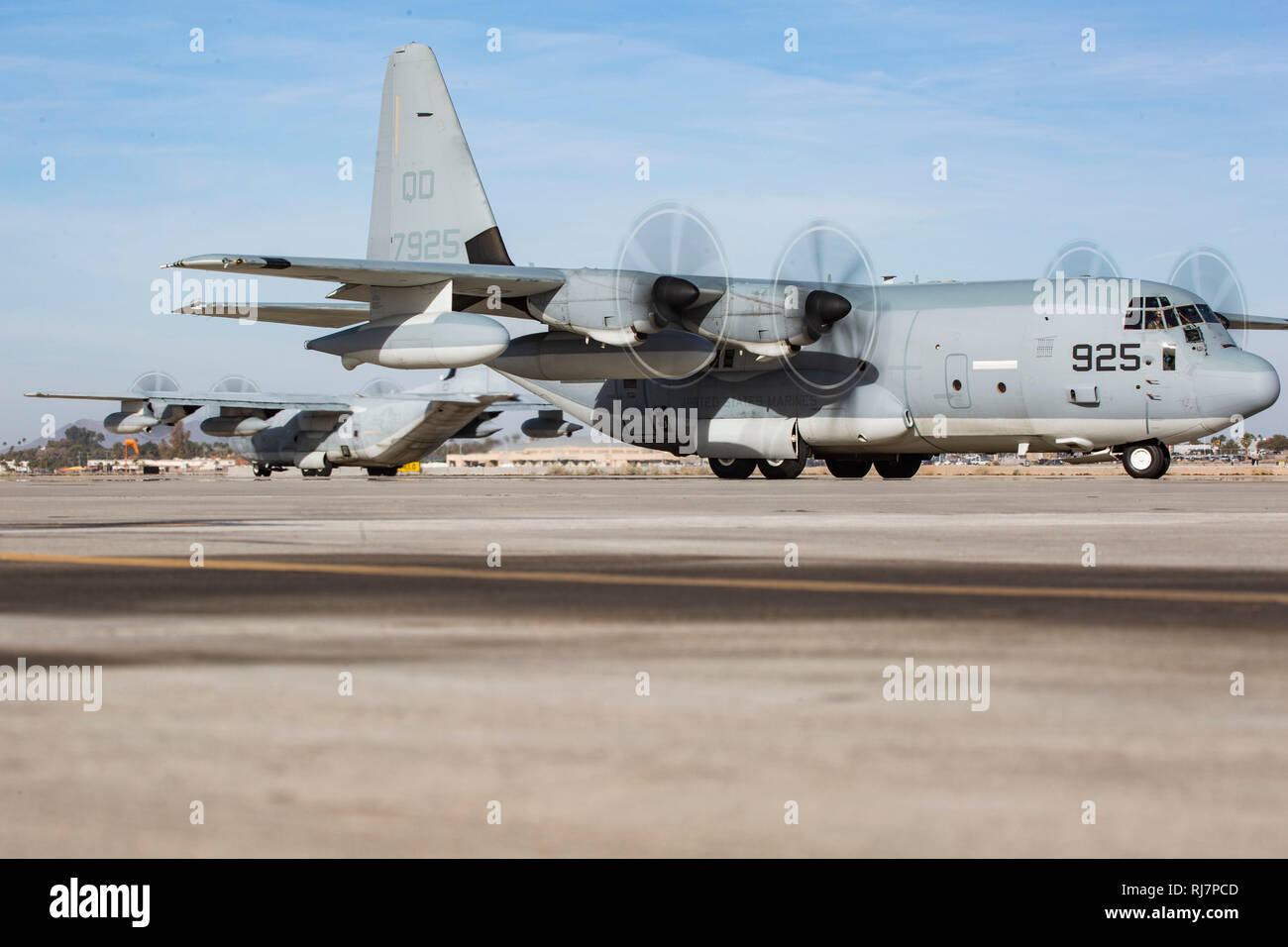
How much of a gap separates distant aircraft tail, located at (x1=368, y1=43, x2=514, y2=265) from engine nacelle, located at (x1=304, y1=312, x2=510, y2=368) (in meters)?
6.46

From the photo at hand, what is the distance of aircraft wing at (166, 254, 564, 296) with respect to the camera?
3000 cm

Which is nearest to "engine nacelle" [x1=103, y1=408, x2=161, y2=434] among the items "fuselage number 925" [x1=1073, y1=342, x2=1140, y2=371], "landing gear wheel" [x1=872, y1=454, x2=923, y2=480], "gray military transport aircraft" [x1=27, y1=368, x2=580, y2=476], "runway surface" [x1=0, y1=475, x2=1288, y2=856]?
"gray military transport aircraft" [x1=27, y1=368, x2=580, y2=476]

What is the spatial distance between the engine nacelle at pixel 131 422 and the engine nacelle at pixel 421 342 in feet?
78.9

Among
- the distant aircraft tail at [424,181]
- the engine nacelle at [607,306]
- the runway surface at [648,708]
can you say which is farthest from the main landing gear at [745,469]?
the runway surface at [648,708]

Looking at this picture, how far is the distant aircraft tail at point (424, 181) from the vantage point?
127 ft

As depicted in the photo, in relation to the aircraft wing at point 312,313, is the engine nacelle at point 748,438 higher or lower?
lower

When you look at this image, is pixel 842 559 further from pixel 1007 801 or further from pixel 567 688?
pixel 1007 801

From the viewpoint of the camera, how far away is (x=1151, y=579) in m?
9.40

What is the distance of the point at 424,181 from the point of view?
39312mm

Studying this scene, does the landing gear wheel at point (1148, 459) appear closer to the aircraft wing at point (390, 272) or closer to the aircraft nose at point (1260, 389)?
the aircraft nose at point (1260, 389)

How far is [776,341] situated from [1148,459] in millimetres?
9385

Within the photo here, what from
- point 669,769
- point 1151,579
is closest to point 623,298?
point 1151,579

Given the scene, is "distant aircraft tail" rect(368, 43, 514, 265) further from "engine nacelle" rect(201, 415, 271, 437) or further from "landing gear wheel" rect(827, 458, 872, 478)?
"engine nacelle" rect(201, 415, 271, 437)
